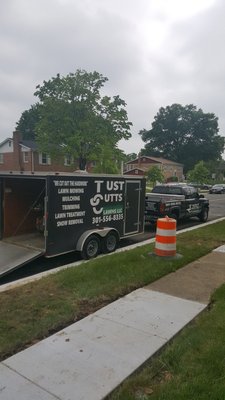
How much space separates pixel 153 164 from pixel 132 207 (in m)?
66.1

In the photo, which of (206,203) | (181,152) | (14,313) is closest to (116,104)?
(206,203)

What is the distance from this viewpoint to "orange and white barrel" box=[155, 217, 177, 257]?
Answer: 802 centimetres

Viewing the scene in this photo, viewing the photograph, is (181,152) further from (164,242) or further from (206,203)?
(164,242)

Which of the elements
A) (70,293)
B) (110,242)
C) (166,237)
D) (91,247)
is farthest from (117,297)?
(110,242)

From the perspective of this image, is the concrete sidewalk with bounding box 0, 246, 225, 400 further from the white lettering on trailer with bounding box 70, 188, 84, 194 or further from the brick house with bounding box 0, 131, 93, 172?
the brick house with bounding box 0, 131, 93, 172

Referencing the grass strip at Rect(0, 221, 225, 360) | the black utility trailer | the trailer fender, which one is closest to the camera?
the grass strip at Rect(0, 221, 225, 360)

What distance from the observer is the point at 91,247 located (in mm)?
8906

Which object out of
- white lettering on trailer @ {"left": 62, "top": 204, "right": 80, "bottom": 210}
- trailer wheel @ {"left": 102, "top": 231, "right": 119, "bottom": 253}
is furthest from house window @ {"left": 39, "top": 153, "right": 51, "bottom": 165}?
white lettering on trailer @ {"left": 62, "top": 204, "right": 80, "bottom": 210}

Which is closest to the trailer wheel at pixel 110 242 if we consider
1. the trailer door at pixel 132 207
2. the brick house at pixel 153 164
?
the trailer door at pixel 132 207

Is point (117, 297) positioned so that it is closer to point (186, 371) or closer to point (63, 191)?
point (186, 371)

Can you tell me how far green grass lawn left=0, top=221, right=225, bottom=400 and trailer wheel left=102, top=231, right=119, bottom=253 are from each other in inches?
40.4

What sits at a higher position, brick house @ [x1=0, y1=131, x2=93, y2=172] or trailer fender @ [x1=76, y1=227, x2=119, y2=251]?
brick house @ [x1=0, y1=131, x2=93, y2=172]

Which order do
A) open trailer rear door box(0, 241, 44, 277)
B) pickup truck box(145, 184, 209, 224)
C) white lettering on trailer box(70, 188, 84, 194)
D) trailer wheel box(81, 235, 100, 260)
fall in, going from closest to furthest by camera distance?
1. open trailer rear door box(0, 241, 44, 277)
2. white lettering on trailer box(70, 188, 84, 194)
3. trailer wheel box(81, 235, 100, 260)
4. pickup truck box(145, 184, 209, 224)

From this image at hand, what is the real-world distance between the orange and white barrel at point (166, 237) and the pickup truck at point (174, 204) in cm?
522
